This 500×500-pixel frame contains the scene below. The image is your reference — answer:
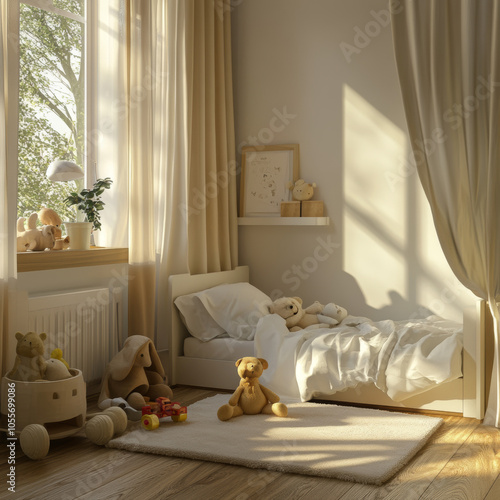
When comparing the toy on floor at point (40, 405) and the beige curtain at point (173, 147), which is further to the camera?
the beige curtain at point (173, 147)

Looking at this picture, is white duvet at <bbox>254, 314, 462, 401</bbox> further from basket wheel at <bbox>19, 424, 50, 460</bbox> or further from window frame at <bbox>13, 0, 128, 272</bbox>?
basket wheel at <bbox>19, 424, 50, 460</bbox>

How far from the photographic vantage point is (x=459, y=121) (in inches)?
115

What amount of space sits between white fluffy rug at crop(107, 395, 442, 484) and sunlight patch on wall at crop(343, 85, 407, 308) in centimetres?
118

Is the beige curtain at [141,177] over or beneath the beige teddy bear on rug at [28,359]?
over

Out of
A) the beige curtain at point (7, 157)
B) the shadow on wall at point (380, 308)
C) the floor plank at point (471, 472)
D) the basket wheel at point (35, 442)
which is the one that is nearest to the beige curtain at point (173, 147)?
the shadow on wall at point (380, 308)

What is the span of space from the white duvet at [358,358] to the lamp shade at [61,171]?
1225 mm

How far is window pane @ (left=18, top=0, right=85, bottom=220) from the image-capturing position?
3297 millimetres

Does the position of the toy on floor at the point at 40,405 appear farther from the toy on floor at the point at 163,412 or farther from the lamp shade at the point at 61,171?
the lamp shade at the point at 61,171

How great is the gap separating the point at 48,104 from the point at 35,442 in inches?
71.5

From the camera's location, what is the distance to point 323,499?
80.0 inches

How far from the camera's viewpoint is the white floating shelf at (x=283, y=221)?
4.08 metres

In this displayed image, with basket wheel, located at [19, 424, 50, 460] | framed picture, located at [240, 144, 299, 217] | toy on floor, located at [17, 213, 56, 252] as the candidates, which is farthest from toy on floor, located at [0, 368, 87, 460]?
framed picture, located at [240, 144, 299, 217]

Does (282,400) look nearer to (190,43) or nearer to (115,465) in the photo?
(115,465)

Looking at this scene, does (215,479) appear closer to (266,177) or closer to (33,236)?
(33,236)
